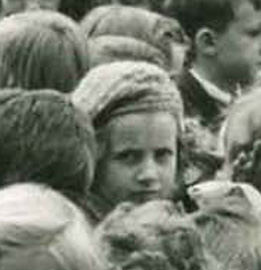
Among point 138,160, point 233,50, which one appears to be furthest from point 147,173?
point 233,50

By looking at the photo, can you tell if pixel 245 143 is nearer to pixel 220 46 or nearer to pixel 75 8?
pixel 220 46

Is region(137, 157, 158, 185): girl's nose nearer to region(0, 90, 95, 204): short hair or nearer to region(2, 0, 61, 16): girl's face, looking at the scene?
region(0, 90, 95, 204): short hair

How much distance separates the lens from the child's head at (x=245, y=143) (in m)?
6.71

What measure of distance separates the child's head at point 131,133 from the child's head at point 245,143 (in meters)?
0.31

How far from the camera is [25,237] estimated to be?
406 centimetres

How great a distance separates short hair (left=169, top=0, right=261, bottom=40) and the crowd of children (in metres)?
1.14

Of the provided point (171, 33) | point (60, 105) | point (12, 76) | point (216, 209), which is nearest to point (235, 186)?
point (216, 209)

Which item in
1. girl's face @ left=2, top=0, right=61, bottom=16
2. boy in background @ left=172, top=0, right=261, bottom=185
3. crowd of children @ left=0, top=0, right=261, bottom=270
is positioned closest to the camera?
crowd of children @ left=0, top=0, right=261, bottom=270

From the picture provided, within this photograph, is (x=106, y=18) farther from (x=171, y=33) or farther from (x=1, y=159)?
(x=1, y=159)

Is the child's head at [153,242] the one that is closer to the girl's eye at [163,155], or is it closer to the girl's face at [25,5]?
the girl's eye at [163,155]

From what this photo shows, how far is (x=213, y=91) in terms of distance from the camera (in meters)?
9.20

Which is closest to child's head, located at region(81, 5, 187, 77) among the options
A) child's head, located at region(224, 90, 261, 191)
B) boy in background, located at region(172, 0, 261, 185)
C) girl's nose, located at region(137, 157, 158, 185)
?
boy in background, located at region(172, 0, 261, 185)

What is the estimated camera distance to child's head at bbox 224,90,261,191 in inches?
264

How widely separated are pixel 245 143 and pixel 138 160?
52cm
